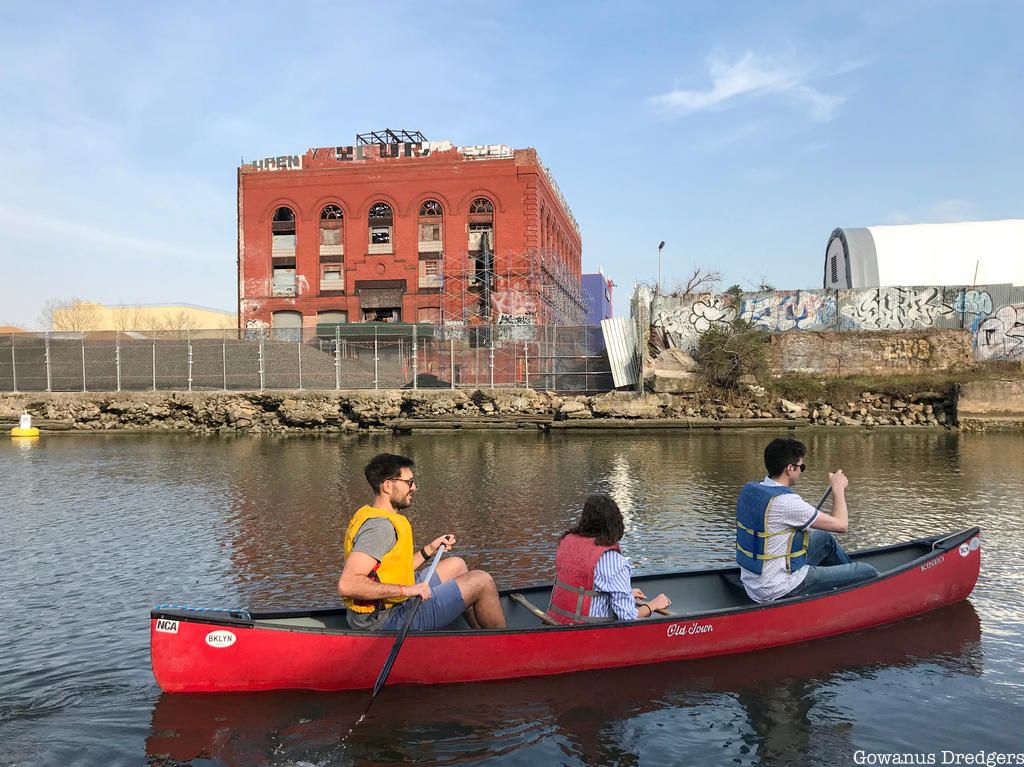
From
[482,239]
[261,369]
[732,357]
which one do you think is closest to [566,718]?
[732,357]

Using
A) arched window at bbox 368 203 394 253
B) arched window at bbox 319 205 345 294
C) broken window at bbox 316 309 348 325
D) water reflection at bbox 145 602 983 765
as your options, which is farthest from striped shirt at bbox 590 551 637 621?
arched window at bbox 319 205 345 294

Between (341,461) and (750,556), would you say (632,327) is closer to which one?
(341,461)

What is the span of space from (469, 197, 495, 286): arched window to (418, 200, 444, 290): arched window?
191 cm

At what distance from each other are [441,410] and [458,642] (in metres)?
26.2

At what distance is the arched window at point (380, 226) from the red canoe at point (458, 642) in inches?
1733

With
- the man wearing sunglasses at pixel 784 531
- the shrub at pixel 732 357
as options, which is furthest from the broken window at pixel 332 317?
the man wearing sunglasses at pixel 784 531

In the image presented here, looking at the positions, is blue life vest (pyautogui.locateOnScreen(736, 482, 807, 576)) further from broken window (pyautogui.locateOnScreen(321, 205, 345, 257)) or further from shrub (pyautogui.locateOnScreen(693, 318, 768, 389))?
A: broken window (pyautogui.locateOnScreen(321, 205, 345, 257))

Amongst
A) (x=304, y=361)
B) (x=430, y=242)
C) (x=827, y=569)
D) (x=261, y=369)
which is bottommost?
(x=827, y=569)

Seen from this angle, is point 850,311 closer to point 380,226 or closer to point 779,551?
point 380,226

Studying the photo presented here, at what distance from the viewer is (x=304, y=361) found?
35.1 metres

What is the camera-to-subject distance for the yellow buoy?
101ft

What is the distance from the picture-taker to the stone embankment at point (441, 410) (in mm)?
30750

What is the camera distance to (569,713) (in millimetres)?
6305

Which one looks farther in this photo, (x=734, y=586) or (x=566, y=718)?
(x=734, y=586)
